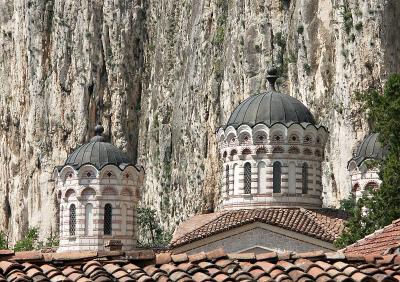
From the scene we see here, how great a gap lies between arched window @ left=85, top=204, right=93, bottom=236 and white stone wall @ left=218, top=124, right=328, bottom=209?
7.38 meters

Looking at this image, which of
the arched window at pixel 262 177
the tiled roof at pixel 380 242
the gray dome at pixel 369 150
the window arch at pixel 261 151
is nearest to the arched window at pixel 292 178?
the arched window at pixel 262 177

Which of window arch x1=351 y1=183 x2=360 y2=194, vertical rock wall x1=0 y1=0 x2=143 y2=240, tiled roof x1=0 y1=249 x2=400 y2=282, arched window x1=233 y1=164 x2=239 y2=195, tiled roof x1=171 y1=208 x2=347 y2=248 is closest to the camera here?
tiled roof x1=0 y1=249 x2=400 y2=282

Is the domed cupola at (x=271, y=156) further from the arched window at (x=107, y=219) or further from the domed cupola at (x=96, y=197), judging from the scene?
the arched window at (x=107, y=219)

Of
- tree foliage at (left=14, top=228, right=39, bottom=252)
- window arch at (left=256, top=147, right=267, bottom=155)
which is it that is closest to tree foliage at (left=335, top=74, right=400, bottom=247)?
window arch at (left=256, top=147, right=267, bottom=155)

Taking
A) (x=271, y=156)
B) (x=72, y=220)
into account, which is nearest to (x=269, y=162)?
(x=271, y=156)

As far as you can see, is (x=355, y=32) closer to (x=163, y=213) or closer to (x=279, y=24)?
(x=279, y=24)

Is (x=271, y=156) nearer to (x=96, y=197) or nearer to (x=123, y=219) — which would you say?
(x=123, y=219)

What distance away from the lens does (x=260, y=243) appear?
149ft

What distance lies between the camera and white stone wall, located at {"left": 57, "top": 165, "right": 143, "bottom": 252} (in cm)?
5547

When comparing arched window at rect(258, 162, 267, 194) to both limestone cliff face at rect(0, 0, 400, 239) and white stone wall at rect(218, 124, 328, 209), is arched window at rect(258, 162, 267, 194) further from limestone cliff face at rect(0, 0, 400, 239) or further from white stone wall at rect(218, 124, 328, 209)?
limestone cliff face at rect(0, 0, 400, 239)

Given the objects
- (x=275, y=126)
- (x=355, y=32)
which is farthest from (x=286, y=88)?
(x=275, y=126)

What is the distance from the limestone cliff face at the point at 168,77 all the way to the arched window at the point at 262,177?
806 inches

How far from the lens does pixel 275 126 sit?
49.6 metres

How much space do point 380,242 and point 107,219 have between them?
116 ft
